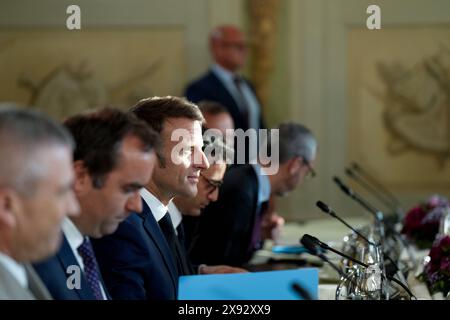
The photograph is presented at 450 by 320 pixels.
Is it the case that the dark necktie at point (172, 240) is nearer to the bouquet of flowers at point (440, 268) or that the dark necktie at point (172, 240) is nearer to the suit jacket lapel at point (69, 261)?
the bouquet of flowers at point (440, 268)

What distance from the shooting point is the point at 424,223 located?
4242mm

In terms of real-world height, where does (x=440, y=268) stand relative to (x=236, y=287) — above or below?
below

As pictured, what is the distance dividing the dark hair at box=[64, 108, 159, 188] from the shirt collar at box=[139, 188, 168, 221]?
2.61ft

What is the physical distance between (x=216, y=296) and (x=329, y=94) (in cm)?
579

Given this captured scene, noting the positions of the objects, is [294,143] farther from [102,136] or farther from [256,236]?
[102,136]

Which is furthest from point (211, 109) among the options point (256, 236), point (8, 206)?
point (8, 206)

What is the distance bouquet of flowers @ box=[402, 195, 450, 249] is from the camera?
423 cm

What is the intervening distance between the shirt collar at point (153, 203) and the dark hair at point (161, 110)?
0.19 meters

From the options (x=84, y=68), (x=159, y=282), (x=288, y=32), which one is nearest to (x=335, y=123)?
(x=288, y=32)

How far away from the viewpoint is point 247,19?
7.78 metres

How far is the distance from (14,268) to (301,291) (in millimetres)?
798

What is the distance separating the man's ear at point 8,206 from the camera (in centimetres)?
148

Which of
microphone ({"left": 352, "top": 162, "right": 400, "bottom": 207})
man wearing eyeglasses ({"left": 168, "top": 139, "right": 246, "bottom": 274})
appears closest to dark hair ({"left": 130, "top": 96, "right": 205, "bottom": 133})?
man wearing eyeglasses ({"left": 168, "top": 139, "right": 246, "bottom": 274})

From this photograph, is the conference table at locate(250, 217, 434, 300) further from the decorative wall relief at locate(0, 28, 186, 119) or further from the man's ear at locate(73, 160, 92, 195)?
the decorative wall relief at locate(0, 28, 186, 119)
